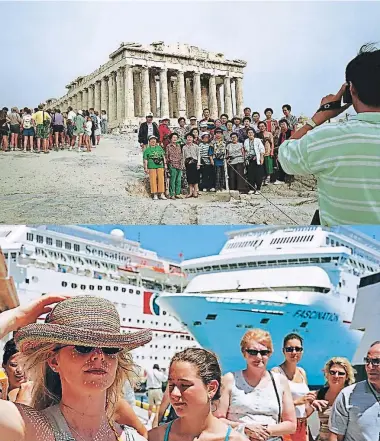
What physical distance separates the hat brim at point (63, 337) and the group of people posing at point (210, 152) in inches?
89.0

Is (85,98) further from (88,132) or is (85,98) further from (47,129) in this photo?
(47,129)

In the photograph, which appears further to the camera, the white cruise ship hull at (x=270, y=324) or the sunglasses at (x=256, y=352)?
the white cruise ship hull at (x=270, y=324)

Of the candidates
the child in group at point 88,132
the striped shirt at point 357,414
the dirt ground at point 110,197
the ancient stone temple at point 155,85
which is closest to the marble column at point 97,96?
the ancient stone temple at point 155,85

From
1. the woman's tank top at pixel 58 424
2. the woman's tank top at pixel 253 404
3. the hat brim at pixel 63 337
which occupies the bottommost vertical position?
the woman's tank top at pixel 253 404

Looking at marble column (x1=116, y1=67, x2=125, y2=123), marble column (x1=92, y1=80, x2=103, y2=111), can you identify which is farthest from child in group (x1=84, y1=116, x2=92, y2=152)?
marble column (x1=116, y1=67, x2=125, y2=123)

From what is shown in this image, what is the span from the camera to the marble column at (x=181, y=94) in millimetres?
4191

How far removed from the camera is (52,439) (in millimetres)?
1487

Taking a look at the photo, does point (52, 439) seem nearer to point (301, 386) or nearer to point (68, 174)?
point (301, 386)

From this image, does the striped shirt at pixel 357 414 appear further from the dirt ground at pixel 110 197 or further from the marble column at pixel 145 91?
the marble column at pixel 145 91

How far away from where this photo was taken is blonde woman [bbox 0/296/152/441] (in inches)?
61.6

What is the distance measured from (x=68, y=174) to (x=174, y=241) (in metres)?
1.39

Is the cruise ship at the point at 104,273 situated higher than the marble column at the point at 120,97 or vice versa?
the marble column at the point at 120,97

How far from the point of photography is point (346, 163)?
2.89 meters

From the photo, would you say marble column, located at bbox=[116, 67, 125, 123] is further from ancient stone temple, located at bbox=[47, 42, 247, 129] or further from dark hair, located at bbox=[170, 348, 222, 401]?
dark hair, located at bbox=[170, 348, 222, 401]
